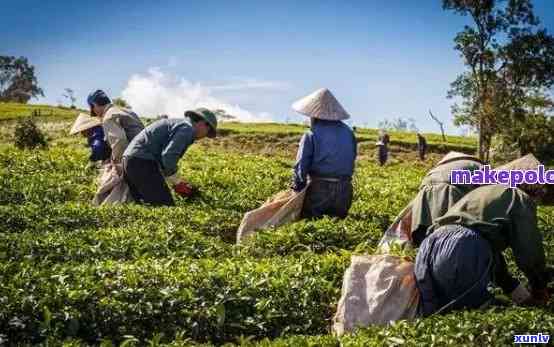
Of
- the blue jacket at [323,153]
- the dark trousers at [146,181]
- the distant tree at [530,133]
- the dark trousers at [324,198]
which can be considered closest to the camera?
the blue jacket at [323,153]

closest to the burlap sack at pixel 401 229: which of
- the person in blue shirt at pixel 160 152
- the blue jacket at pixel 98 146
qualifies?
the person in blue shirt at pixel 160 152

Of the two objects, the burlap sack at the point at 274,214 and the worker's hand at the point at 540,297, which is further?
the burlap sack at the point at 274,214

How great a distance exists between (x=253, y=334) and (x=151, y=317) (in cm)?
88

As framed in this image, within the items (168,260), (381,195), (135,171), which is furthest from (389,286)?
(381,195)

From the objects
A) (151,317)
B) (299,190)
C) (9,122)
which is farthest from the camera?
(9,122)

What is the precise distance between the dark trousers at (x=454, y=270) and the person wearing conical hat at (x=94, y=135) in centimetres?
687

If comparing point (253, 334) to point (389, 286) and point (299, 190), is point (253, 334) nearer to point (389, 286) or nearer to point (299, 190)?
point (389, 286)

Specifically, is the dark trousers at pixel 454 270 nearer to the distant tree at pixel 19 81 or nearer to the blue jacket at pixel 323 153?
the blue jacket at pixel 323 153

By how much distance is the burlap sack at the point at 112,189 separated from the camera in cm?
1022

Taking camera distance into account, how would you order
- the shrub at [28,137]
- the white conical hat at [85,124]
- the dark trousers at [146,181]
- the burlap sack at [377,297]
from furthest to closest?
the shrub at [28,137] → the white conical hat at [85,124] → the dark trousers at [146,181] → the burlap sack at [377,297]

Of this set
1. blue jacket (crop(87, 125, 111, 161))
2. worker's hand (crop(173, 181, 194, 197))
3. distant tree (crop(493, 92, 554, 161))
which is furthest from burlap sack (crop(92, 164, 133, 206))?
distant tree (crop(493, 92, 554, 161))

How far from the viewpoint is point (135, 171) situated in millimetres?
9648

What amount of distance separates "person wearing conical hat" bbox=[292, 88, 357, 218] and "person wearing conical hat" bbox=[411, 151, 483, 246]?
2.26 m

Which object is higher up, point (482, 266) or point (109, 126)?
point (109, 126)
